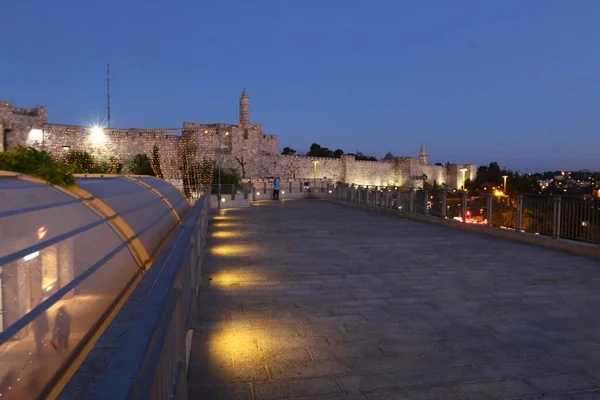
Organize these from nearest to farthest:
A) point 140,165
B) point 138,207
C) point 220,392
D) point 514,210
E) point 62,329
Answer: point 62,329
point 220,392
point 138,207
point 514,210
point 140,165

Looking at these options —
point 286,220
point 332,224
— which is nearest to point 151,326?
point 332,224

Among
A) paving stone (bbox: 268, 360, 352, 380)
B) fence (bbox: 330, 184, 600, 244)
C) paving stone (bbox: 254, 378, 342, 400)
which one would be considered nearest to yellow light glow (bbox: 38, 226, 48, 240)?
paving stone (bbox: 254, 378, 342, 400)

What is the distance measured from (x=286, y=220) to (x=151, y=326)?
47.9 ft

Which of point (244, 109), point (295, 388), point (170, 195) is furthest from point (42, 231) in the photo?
point (244, 109)

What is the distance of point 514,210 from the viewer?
11.9 metres

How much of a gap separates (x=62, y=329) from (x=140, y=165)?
52448mm

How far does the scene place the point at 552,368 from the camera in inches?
150


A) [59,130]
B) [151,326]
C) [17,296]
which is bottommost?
[17,296]

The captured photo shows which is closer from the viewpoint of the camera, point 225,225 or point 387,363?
point 387,363

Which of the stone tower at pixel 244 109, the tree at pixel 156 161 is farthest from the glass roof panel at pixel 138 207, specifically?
the stone tower at pixel 244 109

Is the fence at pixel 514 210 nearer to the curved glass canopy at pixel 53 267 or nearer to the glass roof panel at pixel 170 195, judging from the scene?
the glass roof panel at pixel 170 195

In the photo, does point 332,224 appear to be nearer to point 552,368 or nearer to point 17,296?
point 552,368

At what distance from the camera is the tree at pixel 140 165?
52.0m

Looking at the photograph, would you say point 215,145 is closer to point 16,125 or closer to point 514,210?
point 16,125
